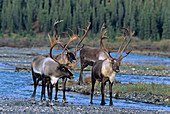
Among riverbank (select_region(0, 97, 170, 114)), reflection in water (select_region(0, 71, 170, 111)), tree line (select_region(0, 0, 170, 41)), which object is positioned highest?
riverbank (select_region(0, 97, 170, 114))

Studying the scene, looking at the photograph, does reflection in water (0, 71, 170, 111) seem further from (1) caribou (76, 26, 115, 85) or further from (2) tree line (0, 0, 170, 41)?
(2) tree line (0, 0, 170, 41)

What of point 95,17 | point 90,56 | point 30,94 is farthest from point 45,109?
point 95,17

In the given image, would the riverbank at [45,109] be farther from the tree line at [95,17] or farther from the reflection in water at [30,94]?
the tree line at [95,17]

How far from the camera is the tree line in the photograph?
102 meters

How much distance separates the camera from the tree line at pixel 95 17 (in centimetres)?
10225

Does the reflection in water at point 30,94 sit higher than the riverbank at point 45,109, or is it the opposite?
the riverbank at point 45,109

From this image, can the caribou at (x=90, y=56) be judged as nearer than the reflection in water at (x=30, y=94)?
No

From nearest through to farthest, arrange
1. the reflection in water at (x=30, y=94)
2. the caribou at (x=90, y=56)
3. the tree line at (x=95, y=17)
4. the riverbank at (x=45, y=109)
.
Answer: the riverbank at (x=45, y=109) → the reflection in water at (x=30, y=94) → the caribou at (x=90, y=56) → the tree line at (x=95, y=17)

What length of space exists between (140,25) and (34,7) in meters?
55.9

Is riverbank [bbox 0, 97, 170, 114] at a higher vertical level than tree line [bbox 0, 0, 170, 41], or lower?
higher

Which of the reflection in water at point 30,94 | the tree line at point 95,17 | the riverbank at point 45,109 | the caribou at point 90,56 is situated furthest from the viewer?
the tree line at point 95,17

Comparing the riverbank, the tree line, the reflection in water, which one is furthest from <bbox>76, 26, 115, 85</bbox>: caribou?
the tree line

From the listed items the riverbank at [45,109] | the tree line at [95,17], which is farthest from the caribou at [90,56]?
the tree line at [95,17]

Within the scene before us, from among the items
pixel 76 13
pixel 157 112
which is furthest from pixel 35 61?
pixel 76 13
